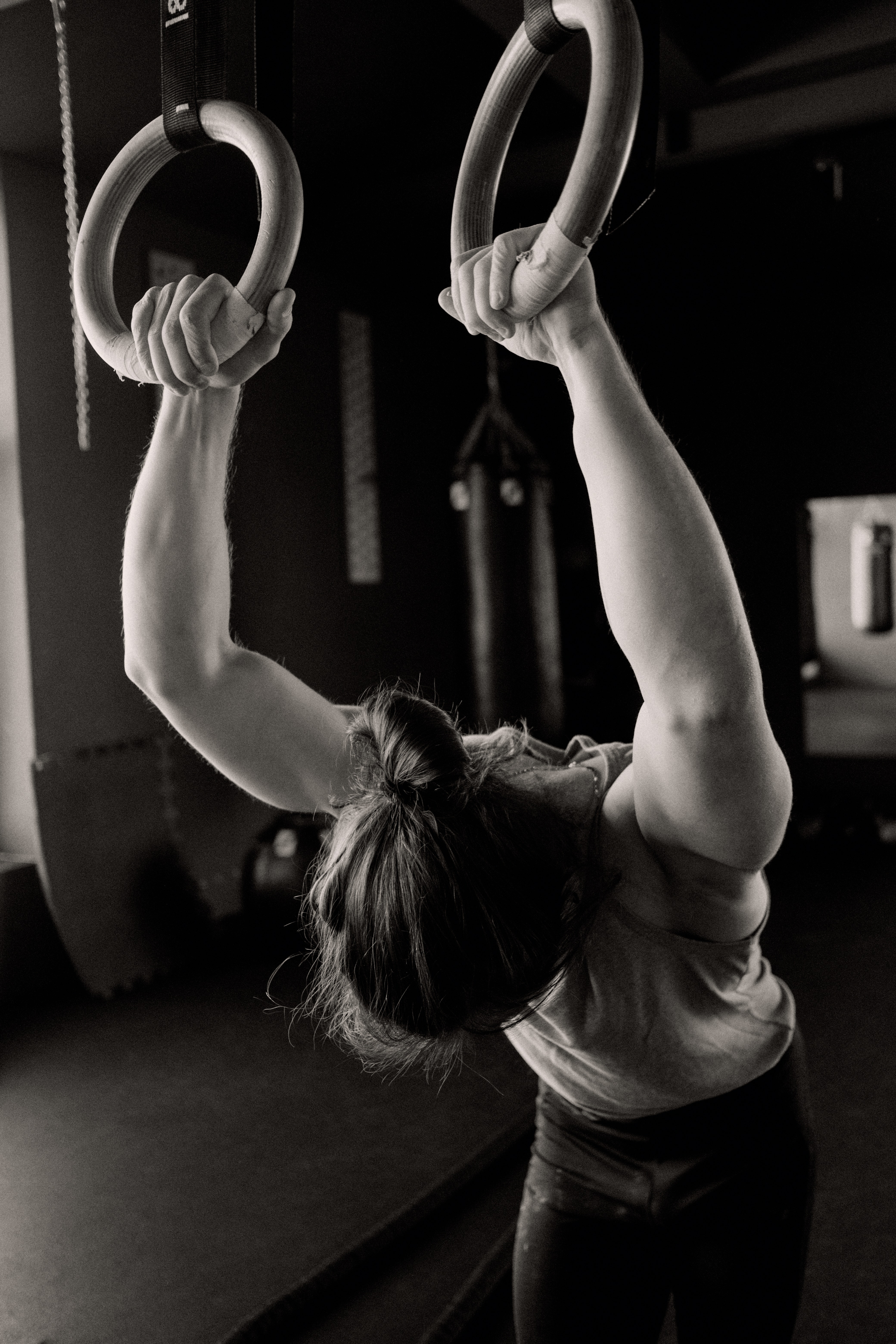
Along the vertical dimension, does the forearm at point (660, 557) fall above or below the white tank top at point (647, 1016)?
above

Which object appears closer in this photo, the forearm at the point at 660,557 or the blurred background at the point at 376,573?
the forearm at the point at 660,557

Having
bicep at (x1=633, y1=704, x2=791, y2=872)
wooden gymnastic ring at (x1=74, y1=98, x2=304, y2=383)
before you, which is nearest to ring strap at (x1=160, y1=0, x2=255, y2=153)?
wooden gymnastic ring at (x1=74, y1=98, x2=304, y2=383)

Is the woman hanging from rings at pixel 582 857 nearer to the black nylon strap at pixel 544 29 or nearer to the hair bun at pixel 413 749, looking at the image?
the hair bun at pixel 413 749

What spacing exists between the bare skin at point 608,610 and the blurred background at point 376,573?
→ 0.17m

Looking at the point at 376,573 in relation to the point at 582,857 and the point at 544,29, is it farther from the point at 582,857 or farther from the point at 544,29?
the point at 544,29

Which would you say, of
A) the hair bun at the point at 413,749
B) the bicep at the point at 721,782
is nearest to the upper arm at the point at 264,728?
the hair bun at the point at 413,749

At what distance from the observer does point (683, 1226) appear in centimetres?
126

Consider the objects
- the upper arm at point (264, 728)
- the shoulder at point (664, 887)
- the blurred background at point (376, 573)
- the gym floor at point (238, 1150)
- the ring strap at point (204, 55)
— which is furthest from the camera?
the blurred background at point (376, 573)

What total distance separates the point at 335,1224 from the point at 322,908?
1954 millimetres

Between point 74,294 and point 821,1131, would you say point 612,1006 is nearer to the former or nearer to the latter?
point 74,294

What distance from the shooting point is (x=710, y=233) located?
5.38 metres

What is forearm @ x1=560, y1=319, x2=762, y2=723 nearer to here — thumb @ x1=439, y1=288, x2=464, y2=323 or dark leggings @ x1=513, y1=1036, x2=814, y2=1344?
thumb @ x1=439, y1=288, x2=464, y2=323

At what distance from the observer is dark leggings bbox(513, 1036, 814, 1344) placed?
124cm

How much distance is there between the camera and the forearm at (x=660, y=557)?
2.64ft
